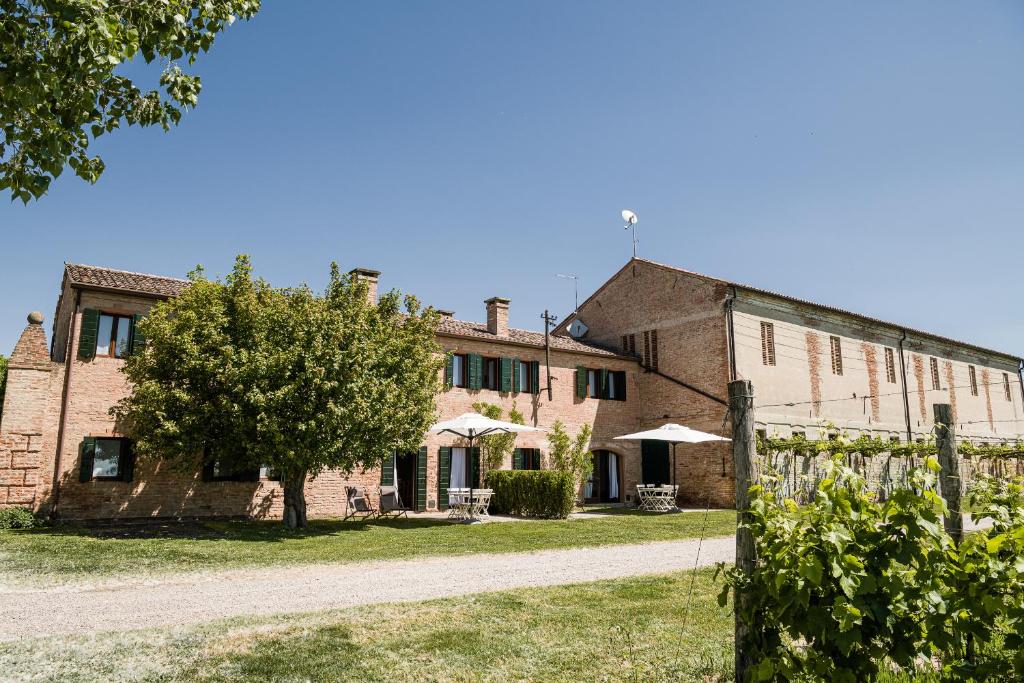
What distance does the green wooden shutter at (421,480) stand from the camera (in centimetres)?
1961

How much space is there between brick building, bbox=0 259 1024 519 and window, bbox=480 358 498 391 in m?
0.04

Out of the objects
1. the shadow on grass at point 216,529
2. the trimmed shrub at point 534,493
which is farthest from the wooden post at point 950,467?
the trimmed shrub at point 534,493

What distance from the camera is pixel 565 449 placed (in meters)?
22.1

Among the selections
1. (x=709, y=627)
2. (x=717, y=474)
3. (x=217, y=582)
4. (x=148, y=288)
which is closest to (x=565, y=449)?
(x=717, y=474)

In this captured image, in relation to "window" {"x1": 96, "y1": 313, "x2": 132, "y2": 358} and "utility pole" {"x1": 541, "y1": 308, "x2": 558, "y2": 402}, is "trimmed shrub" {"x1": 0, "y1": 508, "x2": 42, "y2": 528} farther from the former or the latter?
"utility pole" {"x1": 541, "y1": 308, "x2": 558, "y2": 402}

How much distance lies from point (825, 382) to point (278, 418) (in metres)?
19.3

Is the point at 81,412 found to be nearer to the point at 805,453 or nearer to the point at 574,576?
the point at 574,576

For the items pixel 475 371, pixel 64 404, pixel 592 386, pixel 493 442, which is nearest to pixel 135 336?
pixel 64 404

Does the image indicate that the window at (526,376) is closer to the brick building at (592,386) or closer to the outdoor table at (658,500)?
the brick building at (592,386)

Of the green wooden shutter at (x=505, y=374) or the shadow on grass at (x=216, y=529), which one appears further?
the green wooden shutter at (x=505, y=374)

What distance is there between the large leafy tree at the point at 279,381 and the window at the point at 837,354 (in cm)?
1667

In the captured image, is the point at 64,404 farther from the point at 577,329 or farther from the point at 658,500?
the point at 577,329

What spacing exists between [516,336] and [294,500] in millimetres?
10320

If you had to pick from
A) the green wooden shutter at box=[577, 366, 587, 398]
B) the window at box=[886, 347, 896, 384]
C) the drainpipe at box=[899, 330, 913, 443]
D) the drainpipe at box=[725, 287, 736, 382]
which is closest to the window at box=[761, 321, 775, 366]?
the drainpipe at box=[725, 287, 736, 382]
